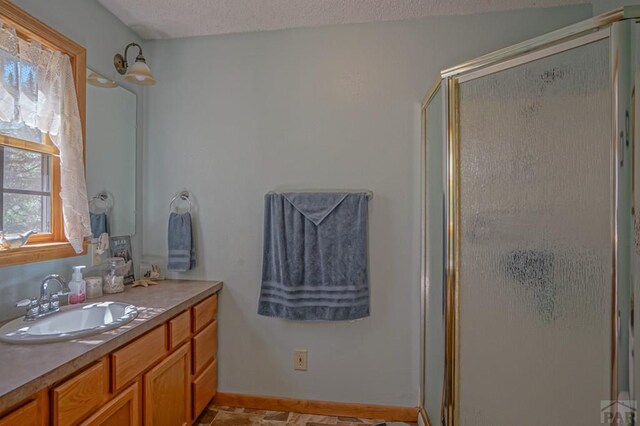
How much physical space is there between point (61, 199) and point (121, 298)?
0.56m

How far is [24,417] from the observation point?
0.87 m

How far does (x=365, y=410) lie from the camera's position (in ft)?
6.51

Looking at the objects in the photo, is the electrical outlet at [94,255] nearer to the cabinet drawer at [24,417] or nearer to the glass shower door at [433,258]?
the cabinet drawer at [24,417]

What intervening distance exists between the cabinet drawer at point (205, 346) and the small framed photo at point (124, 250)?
0.57 m

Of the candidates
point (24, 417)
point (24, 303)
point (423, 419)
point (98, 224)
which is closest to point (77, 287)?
point (24, 303)

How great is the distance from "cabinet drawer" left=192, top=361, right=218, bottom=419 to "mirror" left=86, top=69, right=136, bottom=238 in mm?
974

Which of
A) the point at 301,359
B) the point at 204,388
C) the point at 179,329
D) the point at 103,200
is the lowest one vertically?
the point at 204,388

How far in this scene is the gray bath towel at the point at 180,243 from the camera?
6.71 ft

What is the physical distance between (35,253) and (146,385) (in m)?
0.75

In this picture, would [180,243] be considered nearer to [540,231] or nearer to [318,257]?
[318,257]

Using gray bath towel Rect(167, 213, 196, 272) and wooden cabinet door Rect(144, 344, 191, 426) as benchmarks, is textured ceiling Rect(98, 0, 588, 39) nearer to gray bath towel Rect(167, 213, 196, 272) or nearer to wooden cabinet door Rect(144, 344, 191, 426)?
gray bath towel Rect(167, 213, 196, 272)

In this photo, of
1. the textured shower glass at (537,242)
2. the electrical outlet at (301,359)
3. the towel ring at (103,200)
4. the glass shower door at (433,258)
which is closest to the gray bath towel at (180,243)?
the towel ring at (103,200)

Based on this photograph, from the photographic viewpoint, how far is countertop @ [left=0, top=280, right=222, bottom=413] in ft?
2.82

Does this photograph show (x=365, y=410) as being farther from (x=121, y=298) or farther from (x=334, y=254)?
(x=121, y=298)
